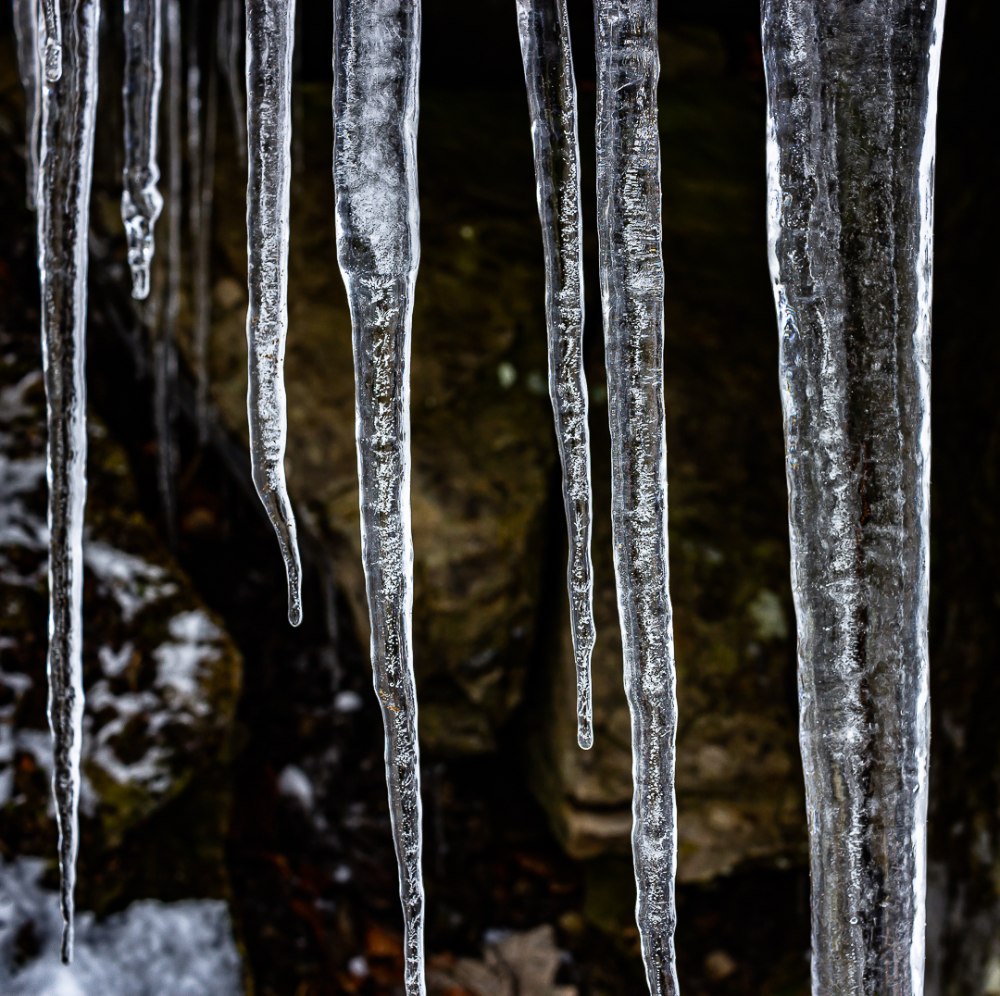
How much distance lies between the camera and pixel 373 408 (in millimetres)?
1037

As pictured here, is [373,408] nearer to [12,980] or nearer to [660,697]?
[660,697]

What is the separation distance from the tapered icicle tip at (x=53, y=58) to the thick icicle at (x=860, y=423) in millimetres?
925

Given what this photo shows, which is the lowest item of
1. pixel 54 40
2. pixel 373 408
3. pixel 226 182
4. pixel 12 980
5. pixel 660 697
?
pixel 12 980

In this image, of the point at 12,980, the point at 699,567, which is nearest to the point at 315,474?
the point at 699,567

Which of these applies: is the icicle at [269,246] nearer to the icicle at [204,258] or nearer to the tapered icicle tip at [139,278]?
the tapered icicle tip at [139,278]

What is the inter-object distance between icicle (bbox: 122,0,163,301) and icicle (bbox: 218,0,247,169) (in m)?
0.94

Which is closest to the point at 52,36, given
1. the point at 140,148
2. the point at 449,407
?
the point at 140,148

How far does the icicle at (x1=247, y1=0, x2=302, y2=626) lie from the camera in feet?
3.48

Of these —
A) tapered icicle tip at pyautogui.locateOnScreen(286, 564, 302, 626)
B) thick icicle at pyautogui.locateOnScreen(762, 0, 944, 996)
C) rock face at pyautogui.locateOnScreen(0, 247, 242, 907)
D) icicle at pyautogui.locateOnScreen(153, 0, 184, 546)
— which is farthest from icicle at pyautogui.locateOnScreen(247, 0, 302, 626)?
icicle at pyautogui.locateOnScreen(153, 0, 184, 546)

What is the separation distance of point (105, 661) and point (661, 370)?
1855 millimetres

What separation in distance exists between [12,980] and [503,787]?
1.58 m

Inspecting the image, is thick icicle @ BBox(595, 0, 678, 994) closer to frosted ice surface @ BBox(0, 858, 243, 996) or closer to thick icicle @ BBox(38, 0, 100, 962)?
thick icicle @ BBox(38, 0, 100, 962)

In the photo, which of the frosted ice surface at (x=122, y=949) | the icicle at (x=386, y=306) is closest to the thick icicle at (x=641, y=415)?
the icicle at (x=386, y=306)

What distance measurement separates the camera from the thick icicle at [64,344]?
50.8 inches
